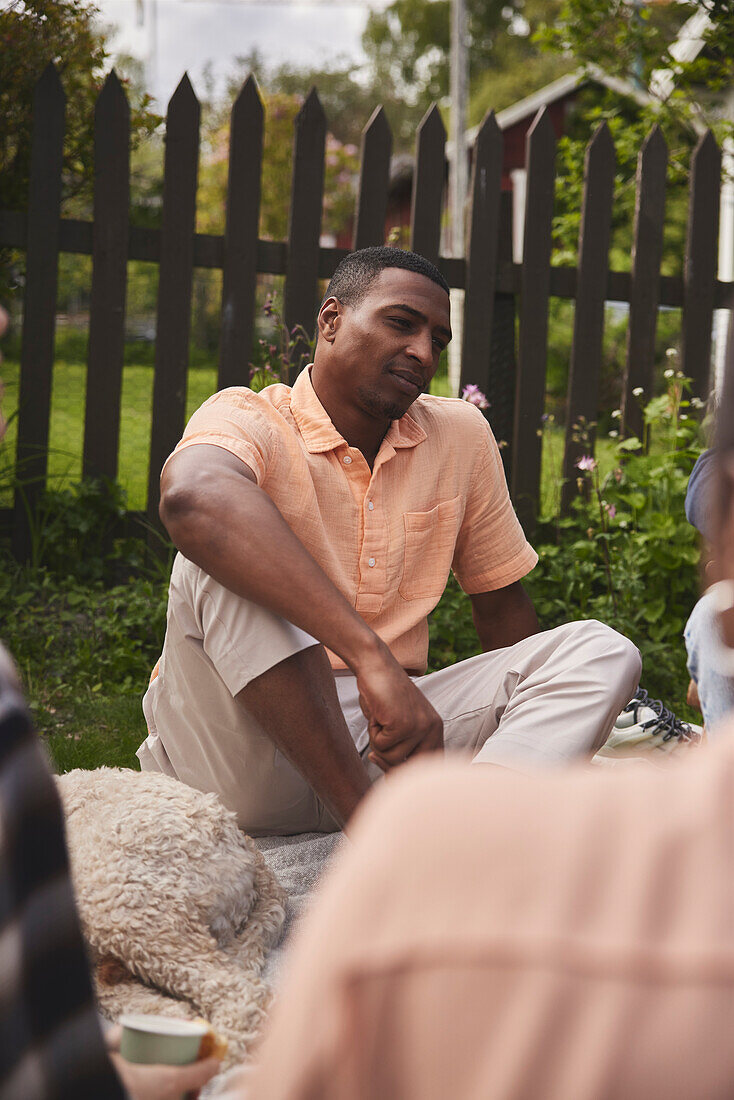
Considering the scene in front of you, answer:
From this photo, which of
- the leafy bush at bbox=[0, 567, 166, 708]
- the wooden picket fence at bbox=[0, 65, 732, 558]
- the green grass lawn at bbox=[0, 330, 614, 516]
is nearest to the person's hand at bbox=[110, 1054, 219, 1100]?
the leafy bush at bbox=[0, 567, 166, 708]

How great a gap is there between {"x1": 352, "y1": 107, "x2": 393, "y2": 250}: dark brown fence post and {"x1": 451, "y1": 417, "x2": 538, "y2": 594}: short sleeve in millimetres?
2154

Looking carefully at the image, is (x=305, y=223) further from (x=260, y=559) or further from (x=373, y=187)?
(x=260, y=559)

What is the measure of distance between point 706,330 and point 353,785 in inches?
149

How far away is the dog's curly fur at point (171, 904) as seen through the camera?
73.6 inches

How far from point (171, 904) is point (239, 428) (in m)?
1.13

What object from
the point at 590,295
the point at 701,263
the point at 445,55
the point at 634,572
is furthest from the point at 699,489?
the point at 445,55

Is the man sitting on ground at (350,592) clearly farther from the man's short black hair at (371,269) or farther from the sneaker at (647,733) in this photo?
the sneaker at (647,733)

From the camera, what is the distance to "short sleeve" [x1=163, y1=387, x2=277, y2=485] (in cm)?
244

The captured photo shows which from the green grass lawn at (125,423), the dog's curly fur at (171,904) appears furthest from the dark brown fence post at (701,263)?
the dog's curly fur at (171,904)

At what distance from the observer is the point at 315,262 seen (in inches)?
185

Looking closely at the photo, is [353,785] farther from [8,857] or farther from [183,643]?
[8,857]

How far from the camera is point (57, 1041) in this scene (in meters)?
0.78

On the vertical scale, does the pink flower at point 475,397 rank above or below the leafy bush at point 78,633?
above

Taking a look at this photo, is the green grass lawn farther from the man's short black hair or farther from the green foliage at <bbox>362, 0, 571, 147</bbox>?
the green foliage at <bbox>362, 0, 571, 147</bbox>
